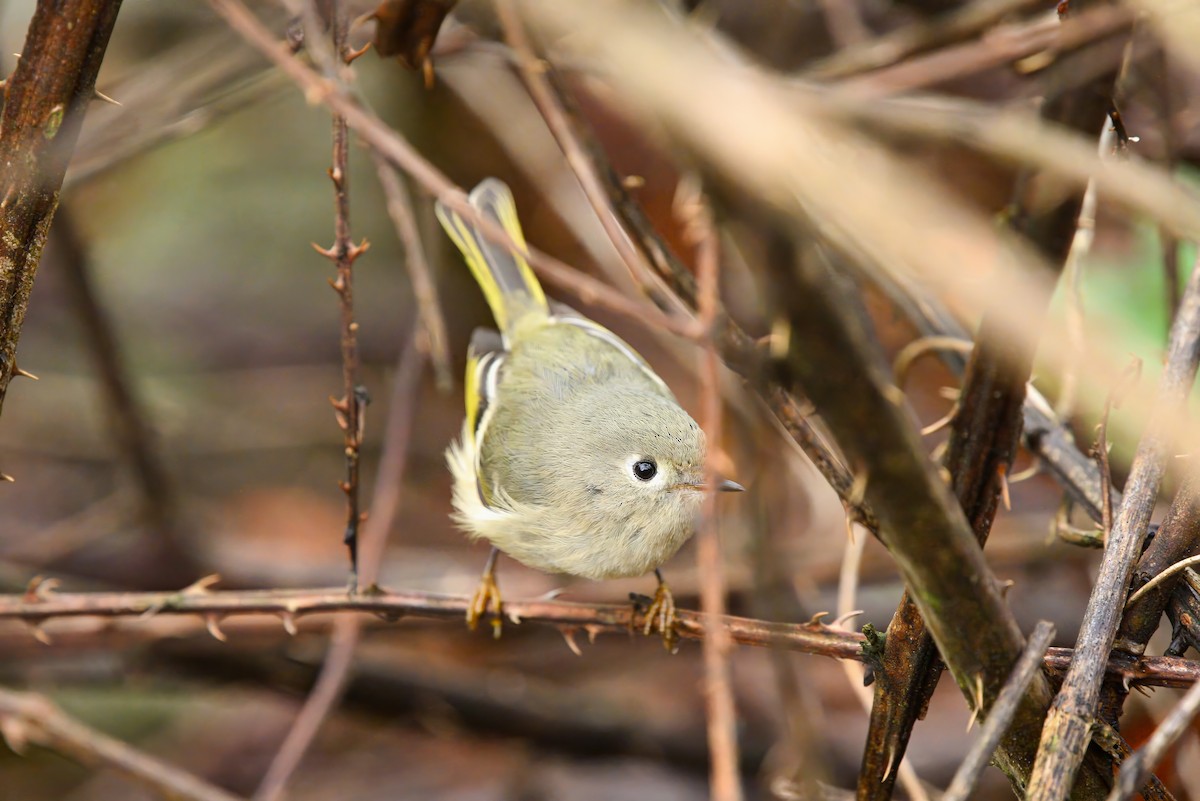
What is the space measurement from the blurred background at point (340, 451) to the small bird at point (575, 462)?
25 cm

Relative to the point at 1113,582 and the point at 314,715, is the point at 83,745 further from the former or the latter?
the point at 1113,582

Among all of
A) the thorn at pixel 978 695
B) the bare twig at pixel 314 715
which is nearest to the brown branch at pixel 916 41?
the bare twig at pixel 314 715

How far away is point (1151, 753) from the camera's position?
46.8 inches

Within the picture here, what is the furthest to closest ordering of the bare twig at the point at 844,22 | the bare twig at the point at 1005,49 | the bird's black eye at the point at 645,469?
the bare twig at the point at 844,22, the bird's black eye at the point at 645,469, the bare twig at the point at 1005,49

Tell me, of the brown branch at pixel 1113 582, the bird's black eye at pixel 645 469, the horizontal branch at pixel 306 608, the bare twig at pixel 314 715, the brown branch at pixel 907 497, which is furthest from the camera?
the bird's black eye at pixel 645 469

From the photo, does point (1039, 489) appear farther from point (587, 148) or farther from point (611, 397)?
point (587, 148)

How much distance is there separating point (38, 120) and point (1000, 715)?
163 cm

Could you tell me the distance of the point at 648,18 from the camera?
1061 mm

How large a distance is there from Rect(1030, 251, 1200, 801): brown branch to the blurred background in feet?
2.06

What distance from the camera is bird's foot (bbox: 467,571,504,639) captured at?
7.43ft

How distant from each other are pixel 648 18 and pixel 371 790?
11.8 feet

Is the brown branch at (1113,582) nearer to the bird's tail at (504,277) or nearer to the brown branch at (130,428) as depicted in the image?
the bird's tail at (504,277)

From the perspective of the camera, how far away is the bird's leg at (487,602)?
7.48 ft

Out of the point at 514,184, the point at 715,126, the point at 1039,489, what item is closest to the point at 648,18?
the point at 715,126
